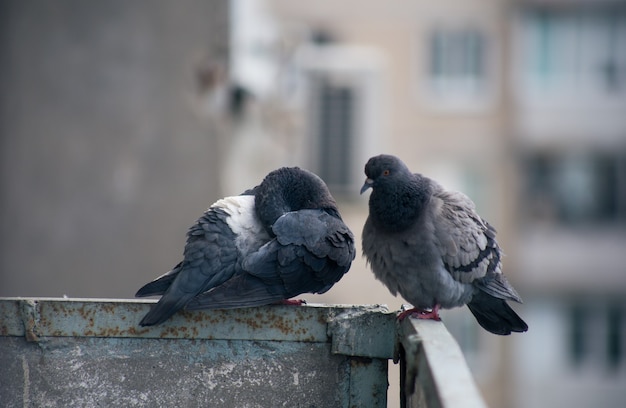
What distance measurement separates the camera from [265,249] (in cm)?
446

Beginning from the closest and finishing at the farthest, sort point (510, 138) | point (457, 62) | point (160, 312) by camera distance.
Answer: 1. point (160, 312)
2. point (457, 62)
3. point (510, 138)

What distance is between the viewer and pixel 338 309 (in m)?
3.92

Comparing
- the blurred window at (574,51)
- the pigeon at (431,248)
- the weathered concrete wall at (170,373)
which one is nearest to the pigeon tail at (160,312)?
the weathered concrete wall at (170,373)

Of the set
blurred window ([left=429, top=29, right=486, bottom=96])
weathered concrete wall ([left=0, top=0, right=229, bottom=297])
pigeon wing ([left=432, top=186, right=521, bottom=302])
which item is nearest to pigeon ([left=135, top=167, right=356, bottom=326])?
pigeon wing ([left=432, top=186, right=521, bottom=302])

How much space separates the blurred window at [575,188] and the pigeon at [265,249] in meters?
17.4

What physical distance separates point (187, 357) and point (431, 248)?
134cm

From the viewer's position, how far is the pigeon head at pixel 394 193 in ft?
15.2

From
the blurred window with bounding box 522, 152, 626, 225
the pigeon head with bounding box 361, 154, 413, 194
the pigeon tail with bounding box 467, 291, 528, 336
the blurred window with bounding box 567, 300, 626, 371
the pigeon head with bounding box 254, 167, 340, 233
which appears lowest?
the blurred window with bounding box 567, 300, 626, 371

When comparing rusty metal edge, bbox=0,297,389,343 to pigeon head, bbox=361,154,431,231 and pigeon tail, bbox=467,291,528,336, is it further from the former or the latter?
pigeon tail, bbox=467,291,528,336

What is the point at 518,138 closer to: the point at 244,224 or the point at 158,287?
the point at 244,224

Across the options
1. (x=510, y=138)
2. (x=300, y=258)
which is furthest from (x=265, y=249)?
(x=510, y=138)

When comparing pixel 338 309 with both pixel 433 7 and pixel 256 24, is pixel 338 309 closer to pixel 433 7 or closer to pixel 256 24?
pixel 256 24

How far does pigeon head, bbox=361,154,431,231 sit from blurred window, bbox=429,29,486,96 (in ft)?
54.6

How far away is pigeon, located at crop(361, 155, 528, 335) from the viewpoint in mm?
4535
